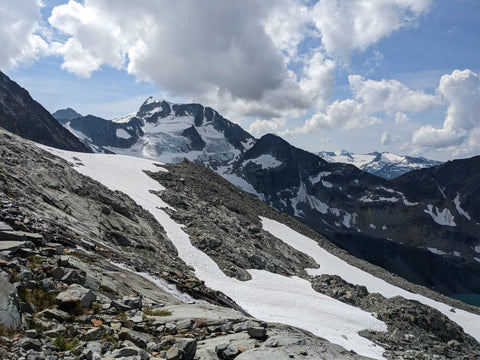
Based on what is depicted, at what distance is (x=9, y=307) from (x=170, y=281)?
1135 cm

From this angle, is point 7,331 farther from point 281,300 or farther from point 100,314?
point 281,300

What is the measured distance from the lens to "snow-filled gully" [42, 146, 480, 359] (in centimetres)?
2762

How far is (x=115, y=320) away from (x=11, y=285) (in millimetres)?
3150

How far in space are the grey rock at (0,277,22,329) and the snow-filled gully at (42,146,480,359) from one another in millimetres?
20304

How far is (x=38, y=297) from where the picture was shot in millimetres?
9625

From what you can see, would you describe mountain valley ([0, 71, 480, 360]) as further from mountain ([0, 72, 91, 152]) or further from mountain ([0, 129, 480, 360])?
mountain ([0, 72, 91, 152])

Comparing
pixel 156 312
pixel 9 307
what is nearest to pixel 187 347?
pixel 156 312

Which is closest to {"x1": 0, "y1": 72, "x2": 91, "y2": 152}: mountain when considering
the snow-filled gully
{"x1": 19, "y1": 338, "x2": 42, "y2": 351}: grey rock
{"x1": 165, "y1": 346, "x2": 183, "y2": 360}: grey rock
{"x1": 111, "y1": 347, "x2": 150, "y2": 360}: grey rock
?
the snow-filled gully

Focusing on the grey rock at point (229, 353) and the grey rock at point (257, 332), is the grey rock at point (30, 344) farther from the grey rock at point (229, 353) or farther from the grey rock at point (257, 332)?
the grey rock at point (257, 332)

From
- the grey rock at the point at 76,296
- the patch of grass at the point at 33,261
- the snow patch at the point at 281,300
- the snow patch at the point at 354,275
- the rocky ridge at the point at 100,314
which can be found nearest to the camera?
the rocky ridge at the point at 100,314

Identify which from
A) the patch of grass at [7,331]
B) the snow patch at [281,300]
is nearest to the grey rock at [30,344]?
the patch of grass at [7,331]

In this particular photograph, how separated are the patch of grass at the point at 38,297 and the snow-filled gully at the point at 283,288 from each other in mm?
18912

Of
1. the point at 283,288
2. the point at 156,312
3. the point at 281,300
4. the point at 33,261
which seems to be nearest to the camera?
the point at 33,261

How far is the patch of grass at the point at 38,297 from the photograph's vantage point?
932cm
